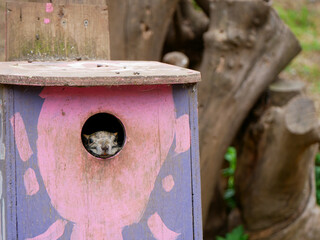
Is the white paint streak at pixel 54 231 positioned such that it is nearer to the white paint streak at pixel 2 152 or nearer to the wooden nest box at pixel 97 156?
the wooden nest box at pixel 97 156

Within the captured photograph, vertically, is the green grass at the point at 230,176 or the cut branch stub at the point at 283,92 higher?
the cut branch stub at the point at 283,92

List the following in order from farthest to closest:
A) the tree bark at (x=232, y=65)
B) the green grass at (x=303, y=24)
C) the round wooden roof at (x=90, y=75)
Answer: the green grass at (x=303, y=24)
the tree bark at (x=232, y=65)
the round wooden roof at (x=90, y=75)

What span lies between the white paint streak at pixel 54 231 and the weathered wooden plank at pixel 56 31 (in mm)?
999

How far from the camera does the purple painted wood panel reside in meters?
2.00

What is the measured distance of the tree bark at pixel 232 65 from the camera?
12.3 ft

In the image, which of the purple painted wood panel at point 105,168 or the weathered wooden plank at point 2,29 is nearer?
the purple painted wood panel at point 105,168

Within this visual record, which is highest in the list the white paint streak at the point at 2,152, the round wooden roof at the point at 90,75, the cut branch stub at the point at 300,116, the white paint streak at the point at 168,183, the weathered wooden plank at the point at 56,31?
the weathered wooden plank at the point at 56,31

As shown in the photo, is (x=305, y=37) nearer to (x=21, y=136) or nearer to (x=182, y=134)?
(x=182, y=134)

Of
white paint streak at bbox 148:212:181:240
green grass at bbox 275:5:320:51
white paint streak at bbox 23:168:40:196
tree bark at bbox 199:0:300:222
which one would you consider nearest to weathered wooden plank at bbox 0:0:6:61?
white paint streak at bbox 23:168:40:196

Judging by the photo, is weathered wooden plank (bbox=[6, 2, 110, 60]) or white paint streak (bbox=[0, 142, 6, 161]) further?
weathered wooden plank (bbox=[6, 2, 110, 60])

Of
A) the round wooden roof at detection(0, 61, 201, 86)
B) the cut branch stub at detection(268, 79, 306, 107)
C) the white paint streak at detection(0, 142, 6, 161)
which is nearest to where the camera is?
the round wooden roof at detection(0, 61, 201, 86)

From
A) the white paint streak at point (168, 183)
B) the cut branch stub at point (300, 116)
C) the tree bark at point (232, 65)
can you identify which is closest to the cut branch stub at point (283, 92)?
the tree bark at point (232, 65)

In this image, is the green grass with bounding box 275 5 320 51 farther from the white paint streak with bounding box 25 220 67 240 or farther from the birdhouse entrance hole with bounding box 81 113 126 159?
the white paint streak with bounding box 25 220 67 240

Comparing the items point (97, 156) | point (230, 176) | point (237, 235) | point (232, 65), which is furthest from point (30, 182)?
point (230, 176)
